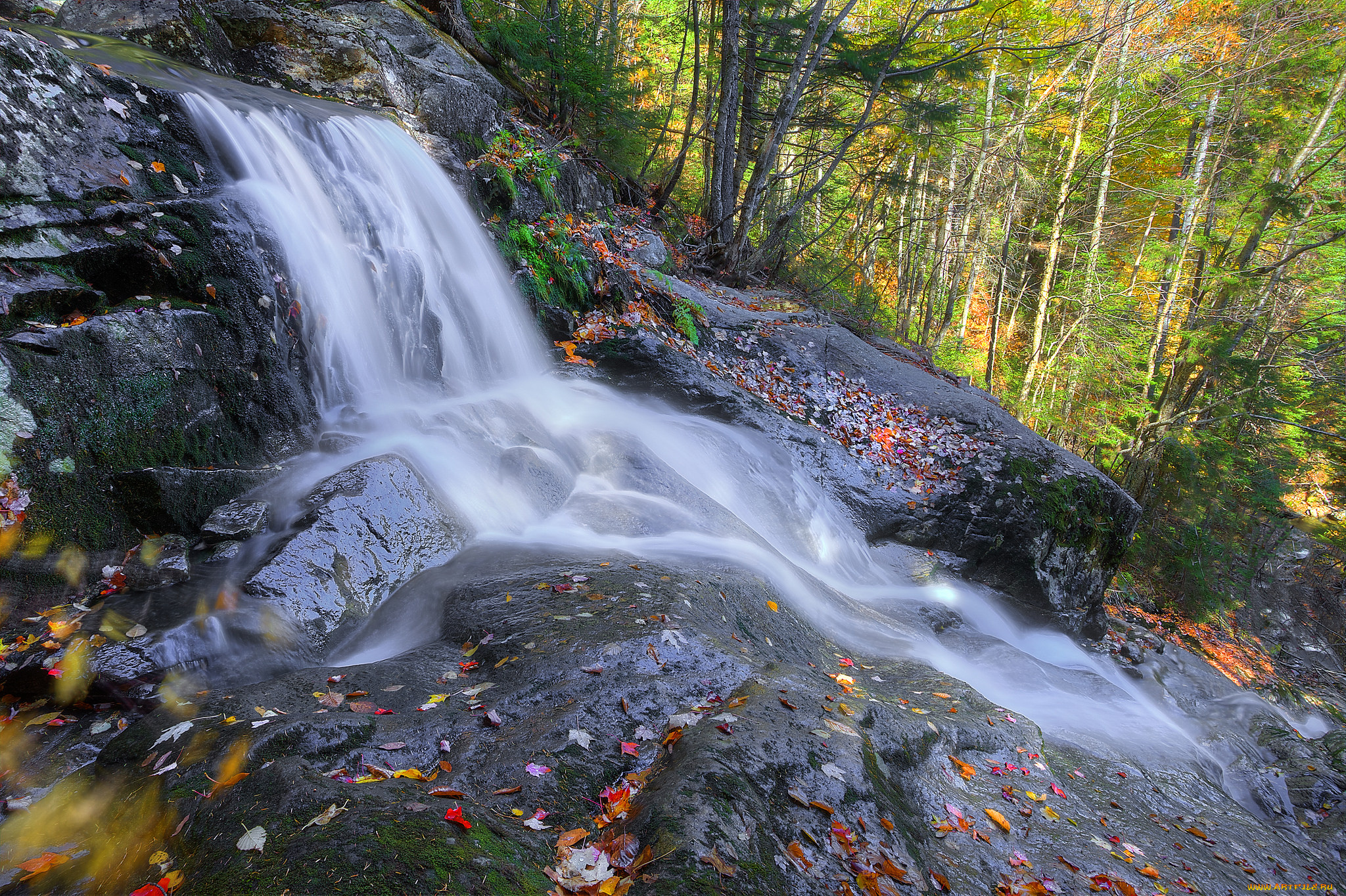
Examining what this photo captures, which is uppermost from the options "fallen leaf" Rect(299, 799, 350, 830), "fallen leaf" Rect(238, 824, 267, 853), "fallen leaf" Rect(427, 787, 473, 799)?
"fallen leaf" Rect(299, 799, 350, 830)

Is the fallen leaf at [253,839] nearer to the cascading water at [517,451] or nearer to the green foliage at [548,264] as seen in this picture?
the cascading water at [517,451]

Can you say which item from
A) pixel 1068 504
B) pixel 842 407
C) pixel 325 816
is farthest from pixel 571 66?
pixel 325 816

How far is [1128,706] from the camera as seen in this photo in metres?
6.71

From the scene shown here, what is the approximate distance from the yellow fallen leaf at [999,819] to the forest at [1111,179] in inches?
368

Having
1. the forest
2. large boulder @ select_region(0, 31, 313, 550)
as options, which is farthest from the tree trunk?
large boulder @ select_region(0, 31, 313, 550)

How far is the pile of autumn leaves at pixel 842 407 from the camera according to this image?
26.5ft

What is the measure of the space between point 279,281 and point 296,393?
90 centimetres

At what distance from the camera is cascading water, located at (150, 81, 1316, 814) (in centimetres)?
511

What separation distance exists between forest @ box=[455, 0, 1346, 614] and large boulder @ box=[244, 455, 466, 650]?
840 centimetres

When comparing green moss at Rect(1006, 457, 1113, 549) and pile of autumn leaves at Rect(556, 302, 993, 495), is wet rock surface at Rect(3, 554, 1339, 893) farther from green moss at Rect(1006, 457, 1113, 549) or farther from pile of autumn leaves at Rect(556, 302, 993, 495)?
pile of autumn leaves at Rect(556, 302, 993, 495)

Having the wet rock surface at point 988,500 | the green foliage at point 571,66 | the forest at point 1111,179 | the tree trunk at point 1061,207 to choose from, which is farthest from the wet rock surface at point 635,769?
the tree trunk at point 1061,207

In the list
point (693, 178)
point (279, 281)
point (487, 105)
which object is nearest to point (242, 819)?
point (279, 281)

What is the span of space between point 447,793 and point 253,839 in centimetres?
54

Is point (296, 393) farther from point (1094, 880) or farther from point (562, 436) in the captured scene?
point (1094, 880)
